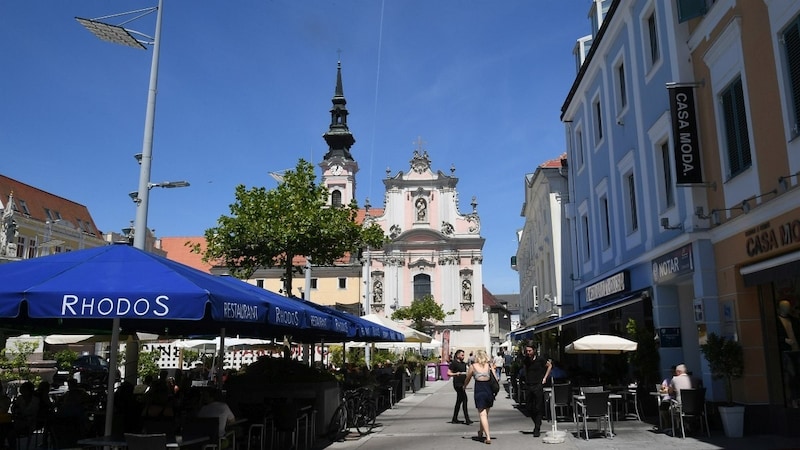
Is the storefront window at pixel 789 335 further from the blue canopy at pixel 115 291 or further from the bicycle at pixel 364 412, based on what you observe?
the blue canopy at pixel 115 291

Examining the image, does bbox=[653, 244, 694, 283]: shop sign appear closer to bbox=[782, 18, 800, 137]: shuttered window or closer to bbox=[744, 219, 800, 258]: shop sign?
bbox=[744, 219, 800, 258]: shop sign

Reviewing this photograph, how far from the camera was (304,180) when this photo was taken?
19969 mm

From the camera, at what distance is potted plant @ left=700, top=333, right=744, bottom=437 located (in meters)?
10.6

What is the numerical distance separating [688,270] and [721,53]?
4107 millimetres

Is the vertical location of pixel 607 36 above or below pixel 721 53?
above

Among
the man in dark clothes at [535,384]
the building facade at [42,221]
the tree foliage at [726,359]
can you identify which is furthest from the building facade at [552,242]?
the building facade at [42,221]

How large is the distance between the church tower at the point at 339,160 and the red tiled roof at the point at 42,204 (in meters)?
A: 26.7

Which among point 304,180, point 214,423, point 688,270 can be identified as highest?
point 304,180

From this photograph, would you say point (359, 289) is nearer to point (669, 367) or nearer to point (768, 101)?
point (669, 367)

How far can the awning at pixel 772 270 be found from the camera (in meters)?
9.12

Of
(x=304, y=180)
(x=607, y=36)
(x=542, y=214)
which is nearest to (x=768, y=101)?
(x=607, y=36)

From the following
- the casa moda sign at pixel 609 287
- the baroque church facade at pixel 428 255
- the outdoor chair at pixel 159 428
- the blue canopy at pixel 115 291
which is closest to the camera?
the blue canopy at pixel 115 291

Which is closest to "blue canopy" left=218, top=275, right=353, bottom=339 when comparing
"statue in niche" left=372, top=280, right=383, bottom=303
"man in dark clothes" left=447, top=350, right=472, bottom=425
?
"man in dark clothes" left=447, top=350, right=472, bottom=425

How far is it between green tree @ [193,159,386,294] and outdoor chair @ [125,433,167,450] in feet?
37.5
